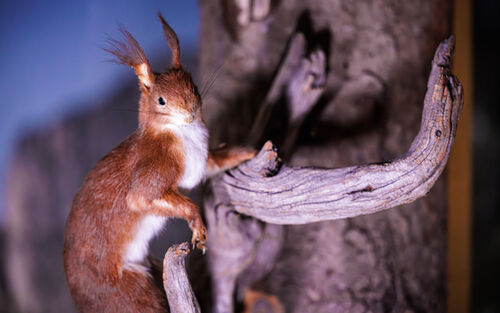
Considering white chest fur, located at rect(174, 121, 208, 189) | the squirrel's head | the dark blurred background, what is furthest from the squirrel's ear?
the dark blurred background

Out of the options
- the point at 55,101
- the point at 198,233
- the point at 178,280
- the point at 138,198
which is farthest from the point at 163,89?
the point at 55,101

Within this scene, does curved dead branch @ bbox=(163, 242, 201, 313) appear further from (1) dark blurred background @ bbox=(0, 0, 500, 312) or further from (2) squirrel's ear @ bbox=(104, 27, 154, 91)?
(1) dark blurred background @ bbox=(0, 0, 500, 312)

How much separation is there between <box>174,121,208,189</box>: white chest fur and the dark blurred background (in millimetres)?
1089

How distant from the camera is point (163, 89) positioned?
3.44ft

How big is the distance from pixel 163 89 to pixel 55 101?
1270 mm

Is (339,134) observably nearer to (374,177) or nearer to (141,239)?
(374,177)

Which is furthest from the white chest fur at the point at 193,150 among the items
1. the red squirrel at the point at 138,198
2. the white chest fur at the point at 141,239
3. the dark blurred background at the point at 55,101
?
the dark blurred background at the point at 55,101

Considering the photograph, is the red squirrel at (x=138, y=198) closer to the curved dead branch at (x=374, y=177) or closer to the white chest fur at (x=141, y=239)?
the white chest fur at (x=141, y=239)

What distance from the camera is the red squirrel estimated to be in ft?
3.40

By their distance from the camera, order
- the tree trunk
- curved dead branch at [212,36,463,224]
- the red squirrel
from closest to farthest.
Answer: curved dead branch at [212,36,463,224], the red squirrel, the tree trunk

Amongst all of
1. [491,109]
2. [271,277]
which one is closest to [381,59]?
[271,277]

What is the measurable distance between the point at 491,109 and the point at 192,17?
204cm

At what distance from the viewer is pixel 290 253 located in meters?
1.41

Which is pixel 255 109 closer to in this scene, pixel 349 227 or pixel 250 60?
pixel 250 60
